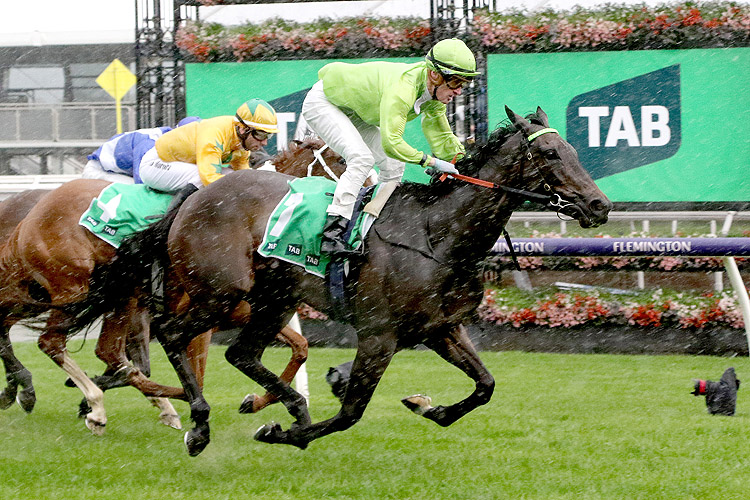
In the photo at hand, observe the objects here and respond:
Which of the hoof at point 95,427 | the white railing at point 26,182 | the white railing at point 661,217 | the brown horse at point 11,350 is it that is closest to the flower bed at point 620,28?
the white railing at point 661,217

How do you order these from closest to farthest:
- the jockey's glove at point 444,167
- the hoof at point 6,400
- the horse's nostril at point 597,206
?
the horse's nostril at point 597,206 → the jockey's glove at point 444,167 → the hoof at point 6,400

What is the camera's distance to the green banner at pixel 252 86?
9430 mm

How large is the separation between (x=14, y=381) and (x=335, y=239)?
8.89 feet

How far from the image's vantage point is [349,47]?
9289 millimetres

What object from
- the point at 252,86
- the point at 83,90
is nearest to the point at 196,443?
the point at 252,86

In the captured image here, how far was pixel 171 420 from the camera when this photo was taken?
18.6 feet

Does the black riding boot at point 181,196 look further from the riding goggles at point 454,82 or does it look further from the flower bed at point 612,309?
the flower bed at point 612,309

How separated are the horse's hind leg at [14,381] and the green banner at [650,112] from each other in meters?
4.94

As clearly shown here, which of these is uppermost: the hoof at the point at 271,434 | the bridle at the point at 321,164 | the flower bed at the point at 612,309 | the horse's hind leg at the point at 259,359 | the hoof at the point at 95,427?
the bridle at the point at 321,164

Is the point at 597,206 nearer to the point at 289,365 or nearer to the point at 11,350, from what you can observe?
the point at 289,365

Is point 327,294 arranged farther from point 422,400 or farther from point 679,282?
point 679,282

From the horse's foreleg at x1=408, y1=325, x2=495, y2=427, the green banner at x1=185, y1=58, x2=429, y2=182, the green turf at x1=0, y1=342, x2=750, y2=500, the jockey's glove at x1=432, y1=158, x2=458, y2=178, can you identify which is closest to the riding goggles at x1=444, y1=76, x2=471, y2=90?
the jockey's glove at x1=432, y1=158, x2=458, y2=178

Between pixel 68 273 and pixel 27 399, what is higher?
pixel 68 273

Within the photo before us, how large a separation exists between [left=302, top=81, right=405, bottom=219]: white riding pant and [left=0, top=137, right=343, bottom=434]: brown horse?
1576mm
